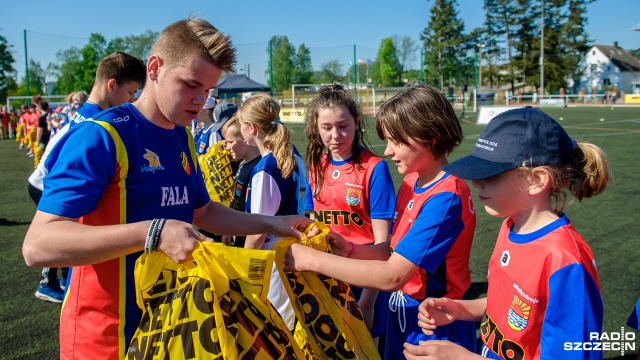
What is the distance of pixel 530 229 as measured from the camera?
1.95 metres

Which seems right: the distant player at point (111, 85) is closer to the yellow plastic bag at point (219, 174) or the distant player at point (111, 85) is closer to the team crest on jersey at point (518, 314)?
the yellow plastic bag at point (219, 174)

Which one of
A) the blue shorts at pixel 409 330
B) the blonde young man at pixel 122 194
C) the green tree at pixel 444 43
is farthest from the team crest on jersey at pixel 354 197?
the green tree at pixel 444 43

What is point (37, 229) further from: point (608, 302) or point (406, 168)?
point (608, 302)

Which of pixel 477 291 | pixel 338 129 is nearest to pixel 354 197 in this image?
pixel 338 129

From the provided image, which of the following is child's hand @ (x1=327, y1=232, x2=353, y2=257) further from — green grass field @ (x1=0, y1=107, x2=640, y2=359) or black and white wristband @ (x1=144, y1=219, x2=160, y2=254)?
green grass field @ (x1=0, y1=107, x2=640, y2=359)

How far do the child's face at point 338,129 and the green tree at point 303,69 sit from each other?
158 ft

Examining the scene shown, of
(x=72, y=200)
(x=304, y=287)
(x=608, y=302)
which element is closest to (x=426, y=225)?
(x=304, y=287)

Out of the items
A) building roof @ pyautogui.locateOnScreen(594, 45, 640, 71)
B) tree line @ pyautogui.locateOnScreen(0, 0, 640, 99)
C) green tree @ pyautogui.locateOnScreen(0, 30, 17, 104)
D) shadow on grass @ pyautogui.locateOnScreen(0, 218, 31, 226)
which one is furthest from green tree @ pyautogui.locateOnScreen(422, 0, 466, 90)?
shadow on grass @ pyautogui.locateOnScreen(0, 218, 31, 226)

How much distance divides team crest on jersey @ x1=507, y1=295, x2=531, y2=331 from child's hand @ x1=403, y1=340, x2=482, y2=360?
0.21 m

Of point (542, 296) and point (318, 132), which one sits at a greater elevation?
point (318, 132)

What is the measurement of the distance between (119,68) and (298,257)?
364 centimetres

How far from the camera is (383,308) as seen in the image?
12.4 feet

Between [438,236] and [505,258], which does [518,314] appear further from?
[438,236]

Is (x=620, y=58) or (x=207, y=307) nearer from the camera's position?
(x=207, y=307)
